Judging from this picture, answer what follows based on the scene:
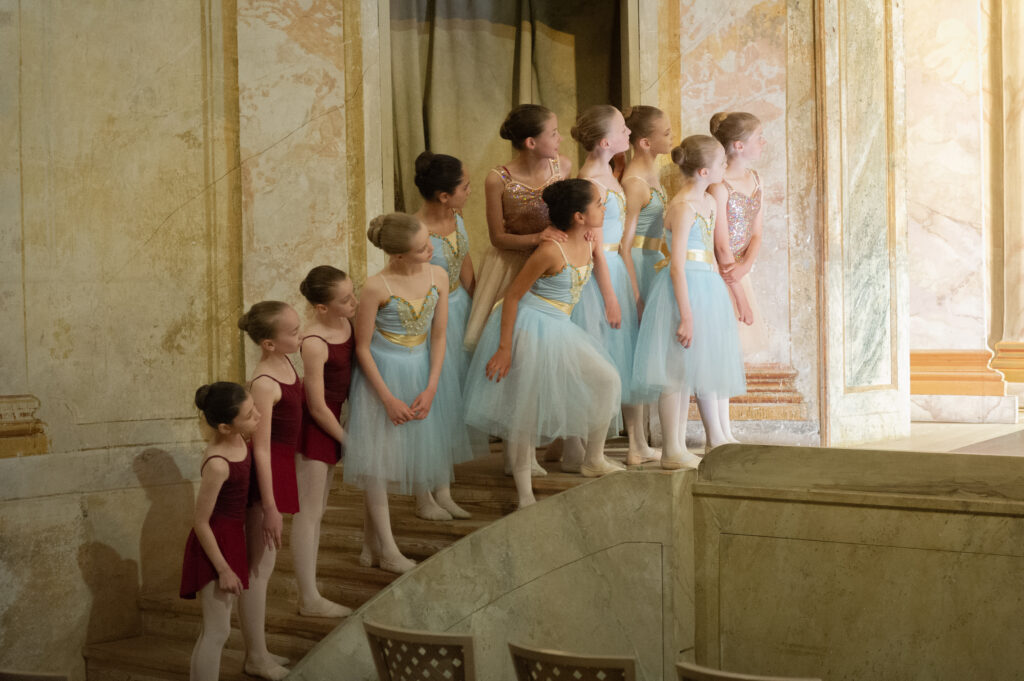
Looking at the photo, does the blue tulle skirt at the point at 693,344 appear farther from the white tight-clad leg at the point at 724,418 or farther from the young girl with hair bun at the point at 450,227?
the young girl with hair bun at the point at 450,227

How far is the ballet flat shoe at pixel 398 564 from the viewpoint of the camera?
13.9 ft

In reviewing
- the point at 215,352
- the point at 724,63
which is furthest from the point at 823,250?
the point at 215,352

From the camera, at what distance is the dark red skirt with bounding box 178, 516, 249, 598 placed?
381cm

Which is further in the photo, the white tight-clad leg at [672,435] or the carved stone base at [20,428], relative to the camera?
the carved stone base at [20,428]

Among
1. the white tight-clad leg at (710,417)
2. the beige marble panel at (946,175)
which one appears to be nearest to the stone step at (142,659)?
the white tight-clad leg at (710,417)

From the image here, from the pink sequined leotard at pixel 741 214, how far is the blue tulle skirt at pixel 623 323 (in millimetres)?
675

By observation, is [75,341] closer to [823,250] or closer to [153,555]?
[153,555]

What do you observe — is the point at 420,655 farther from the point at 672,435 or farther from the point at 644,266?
the point at 644,266

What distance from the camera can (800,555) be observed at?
3.88 meters

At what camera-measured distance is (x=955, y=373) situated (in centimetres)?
807

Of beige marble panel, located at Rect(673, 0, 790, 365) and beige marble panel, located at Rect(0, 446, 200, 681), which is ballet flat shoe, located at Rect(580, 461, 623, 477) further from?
beige marble panel, located at Rect(0, 446, 200, 681)

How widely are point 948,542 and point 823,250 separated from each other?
2737 mm

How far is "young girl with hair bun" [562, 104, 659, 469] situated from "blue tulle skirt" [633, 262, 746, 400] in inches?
3.9

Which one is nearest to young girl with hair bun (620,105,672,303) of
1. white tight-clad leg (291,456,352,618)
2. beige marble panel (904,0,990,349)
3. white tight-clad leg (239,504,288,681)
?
white tight-clad leg (291,456,352,618)
